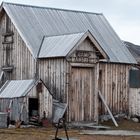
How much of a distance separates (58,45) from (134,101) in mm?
8396

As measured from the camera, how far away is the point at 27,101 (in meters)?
31.0

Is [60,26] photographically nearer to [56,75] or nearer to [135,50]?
[56,75]

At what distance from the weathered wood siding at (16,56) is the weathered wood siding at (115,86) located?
4752mm

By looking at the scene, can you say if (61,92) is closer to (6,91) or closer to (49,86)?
(49,86)

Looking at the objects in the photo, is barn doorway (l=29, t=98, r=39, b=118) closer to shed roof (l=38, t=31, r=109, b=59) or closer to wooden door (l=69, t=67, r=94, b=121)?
wooden door (l=69, t=67, r=94, b=121)

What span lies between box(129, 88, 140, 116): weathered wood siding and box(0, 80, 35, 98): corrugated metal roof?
8753 mm

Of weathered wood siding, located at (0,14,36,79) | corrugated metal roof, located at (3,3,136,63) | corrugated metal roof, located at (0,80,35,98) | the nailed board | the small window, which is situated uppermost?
corrugated metal roof, located at (3,3,136,63)

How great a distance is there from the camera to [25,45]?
3456 cm

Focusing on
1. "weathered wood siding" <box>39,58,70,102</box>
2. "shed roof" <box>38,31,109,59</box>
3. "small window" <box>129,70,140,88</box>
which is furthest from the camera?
"small window" <box>129,70,140,88</box>

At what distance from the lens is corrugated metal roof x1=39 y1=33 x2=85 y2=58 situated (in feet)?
105

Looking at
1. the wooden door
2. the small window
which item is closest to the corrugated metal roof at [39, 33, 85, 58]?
the wooden door

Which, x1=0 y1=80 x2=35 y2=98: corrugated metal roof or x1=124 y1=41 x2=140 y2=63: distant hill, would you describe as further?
x1=124 y1=41 x2=140 y2=63: distant hill

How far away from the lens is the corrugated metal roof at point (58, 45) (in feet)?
105

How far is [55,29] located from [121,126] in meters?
7.29
